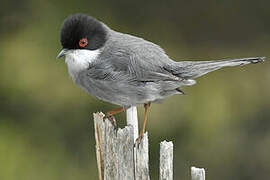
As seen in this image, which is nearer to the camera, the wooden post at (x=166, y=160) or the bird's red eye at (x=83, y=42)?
Answer: the wooden post at (x=166, y=160)

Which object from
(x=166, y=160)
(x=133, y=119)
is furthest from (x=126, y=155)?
(x=133, y=119)

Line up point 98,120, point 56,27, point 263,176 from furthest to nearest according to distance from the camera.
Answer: point 263,176, point 56,27, point 98,120

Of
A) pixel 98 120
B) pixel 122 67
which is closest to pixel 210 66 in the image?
pixel 122 67

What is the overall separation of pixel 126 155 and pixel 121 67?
28.6 inches

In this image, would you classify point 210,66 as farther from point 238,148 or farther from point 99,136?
point 238,148

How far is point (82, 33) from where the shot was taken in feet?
14.4

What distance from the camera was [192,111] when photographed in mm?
7328

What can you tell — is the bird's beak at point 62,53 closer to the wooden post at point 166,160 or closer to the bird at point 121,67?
the bird at point 121,67

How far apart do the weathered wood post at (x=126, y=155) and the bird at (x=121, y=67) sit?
321 millimetres

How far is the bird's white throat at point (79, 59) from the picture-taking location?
4.43 m

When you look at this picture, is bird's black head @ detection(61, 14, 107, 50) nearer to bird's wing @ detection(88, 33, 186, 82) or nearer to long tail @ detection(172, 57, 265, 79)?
bird's wing @ detection(88, 33, 186, 82)

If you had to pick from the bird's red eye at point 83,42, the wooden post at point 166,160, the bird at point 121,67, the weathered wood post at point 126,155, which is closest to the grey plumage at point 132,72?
the bird at point 121,67

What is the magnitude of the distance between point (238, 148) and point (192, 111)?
0.79 m

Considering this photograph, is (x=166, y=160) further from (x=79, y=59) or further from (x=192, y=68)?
(x=79, y=59)
